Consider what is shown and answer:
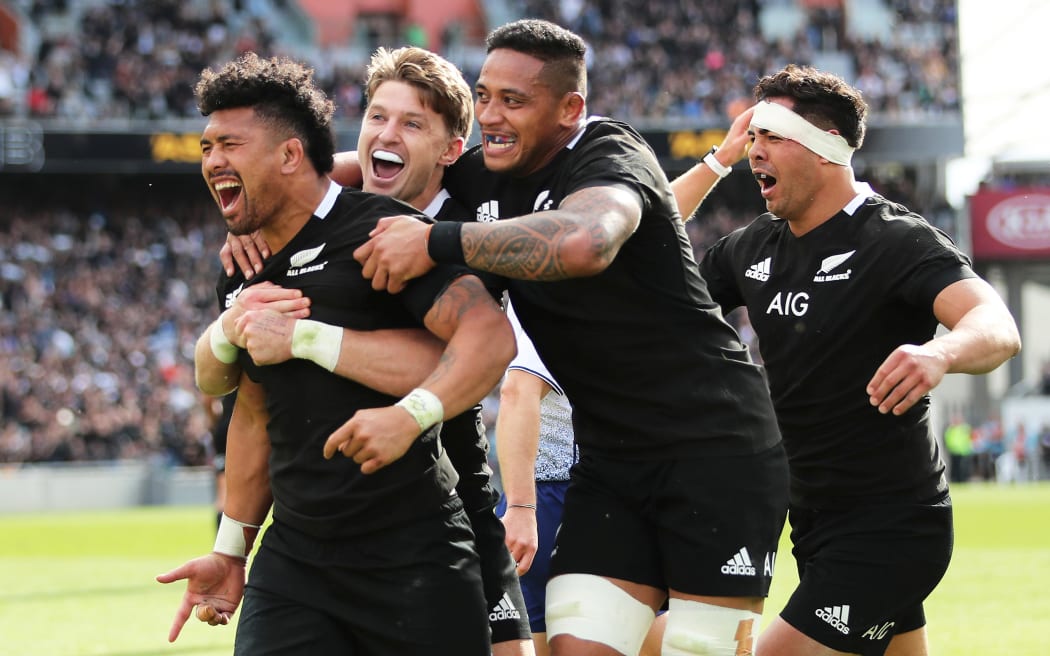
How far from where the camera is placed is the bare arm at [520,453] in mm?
5762

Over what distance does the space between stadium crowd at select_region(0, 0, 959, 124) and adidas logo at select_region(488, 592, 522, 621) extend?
34517 millimetres

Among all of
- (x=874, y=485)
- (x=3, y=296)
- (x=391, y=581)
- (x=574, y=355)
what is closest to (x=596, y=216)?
(x=574, y=355)

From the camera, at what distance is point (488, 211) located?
5211 mm

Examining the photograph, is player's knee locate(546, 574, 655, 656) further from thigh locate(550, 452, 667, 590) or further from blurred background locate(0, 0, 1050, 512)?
blurred background locate(0, 0, 1050, 512)

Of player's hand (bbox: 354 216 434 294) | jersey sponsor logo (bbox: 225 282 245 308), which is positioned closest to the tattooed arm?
player's hand (bbox: 354 216 434 294)

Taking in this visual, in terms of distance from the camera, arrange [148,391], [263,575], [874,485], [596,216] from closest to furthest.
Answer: [596,216] → [263,575] → [874,485] → [148,391]

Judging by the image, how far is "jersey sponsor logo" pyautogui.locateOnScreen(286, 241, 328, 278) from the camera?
461cm

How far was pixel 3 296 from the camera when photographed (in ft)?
114

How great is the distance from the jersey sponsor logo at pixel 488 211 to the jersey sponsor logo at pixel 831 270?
140cm

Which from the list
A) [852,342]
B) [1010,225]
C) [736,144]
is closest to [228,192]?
[852,342]

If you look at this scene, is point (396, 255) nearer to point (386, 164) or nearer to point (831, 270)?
point (386, 164)

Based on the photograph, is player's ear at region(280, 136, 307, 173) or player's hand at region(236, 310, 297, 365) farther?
player's ear at region(280, 136, 307, 173)

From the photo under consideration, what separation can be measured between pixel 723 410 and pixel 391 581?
3.92ft

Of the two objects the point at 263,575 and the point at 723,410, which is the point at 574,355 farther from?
the point at 263,575
